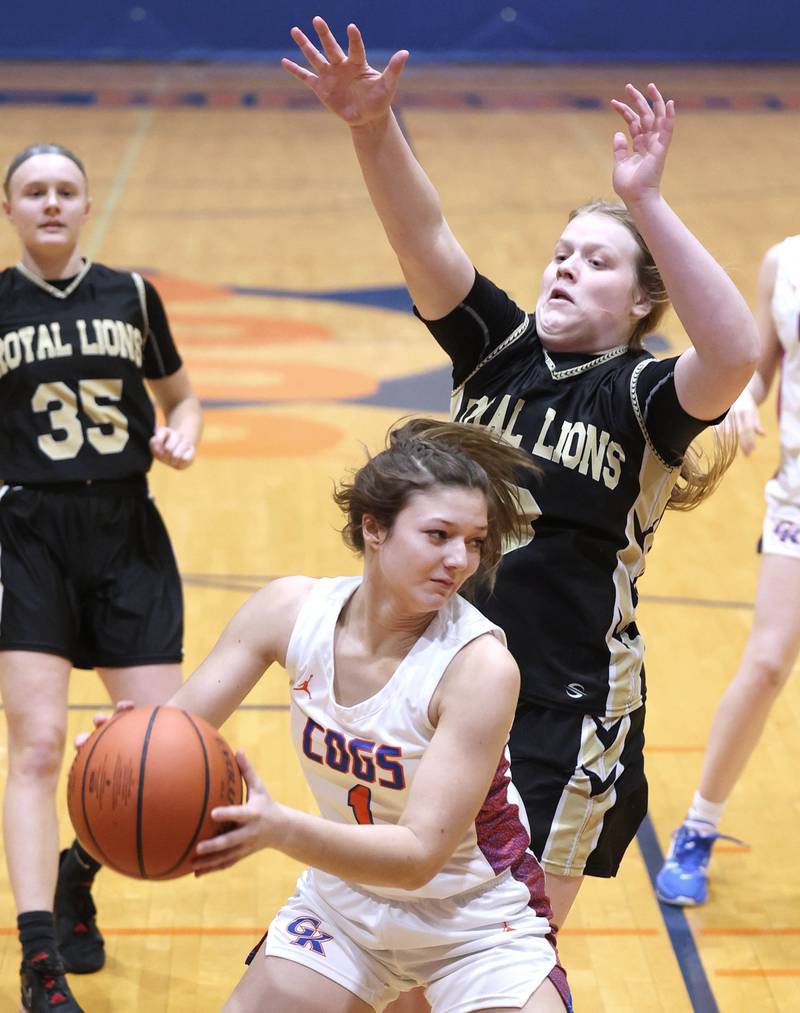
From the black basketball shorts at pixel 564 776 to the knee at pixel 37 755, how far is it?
4.48ft

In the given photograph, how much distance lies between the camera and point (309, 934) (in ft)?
9.89

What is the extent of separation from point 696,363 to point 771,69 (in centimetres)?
2031

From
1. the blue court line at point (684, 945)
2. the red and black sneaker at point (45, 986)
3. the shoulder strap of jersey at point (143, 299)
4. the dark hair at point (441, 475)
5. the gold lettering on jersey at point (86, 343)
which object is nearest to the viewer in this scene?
the dark hair at point (441, 475)

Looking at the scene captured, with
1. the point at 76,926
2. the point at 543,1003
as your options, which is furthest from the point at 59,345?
the point at 543,1003

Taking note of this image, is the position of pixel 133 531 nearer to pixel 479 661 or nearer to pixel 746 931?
pixel 479 661

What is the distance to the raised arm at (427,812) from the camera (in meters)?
2.43

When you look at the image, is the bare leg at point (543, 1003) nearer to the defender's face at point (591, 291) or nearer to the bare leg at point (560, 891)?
the bare leg at point (560, 891)

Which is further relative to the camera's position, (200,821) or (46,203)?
(46,203)

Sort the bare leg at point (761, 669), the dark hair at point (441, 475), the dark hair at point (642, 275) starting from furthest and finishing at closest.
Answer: the bare leg at point (761, 669), the dark hair at point (642, 275), the dark hair at point (441, 475)

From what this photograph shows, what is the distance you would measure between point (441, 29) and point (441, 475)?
19.3m

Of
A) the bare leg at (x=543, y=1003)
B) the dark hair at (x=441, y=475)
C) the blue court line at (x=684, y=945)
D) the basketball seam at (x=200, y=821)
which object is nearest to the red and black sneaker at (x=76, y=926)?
the blue court line at (x=684, y=945)

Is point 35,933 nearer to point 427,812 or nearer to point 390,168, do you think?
point 427,812

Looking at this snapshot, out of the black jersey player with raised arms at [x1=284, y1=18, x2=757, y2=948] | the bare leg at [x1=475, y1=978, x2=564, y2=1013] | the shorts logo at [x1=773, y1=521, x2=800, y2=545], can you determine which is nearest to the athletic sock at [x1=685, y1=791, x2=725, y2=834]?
the shorts logo at [x1=773, y1=521, x2=800, y2=545]

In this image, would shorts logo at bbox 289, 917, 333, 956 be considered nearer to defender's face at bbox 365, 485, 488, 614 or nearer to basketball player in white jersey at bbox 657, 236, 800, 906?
defender's face at bbox 365, 485, 488, 614
